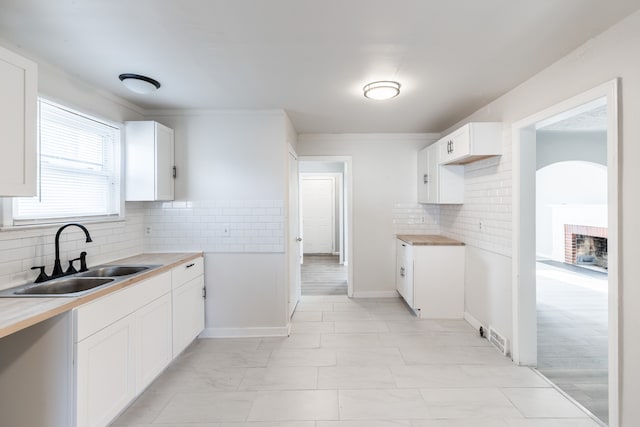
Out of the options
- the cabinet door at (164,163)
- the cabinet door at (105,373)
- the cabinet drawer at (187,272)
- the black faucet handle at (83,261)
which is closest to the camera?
the cabinet door at (105,373)

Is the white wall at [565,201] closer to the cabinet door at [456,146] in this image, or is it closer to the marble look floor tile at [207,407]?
the cabinet door at [456,146]

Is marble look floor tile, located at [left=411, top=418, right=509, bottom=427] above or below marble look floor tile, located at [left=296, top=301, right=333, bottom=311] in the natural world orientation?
below

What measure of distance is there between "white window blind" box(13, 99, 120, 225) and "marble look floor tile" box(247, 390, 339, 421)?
197 cm

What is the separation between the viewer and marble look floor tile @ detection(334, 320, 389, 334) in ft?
10.5

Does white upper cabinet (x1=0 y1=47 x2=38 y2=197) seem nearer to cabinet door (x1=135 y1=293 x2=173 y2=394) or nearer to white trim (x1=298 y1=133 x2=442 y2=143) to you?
cabinet door (x1=135 y1=293 x2=173 y2=394)

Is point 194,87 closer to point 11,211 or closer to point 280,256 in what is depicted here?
point 11,211

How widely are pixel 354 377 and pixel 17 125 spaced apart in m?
2.65

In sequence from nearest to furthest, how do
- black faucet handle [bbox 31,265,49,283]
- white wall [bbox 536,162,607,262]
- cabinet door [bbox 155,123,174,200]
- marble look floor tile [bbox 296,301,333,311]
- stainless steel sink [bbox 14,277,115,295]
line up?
stainless steel sink [bbox 14,277,115,295]
black faucet handle [bbox 31,265,49,283]
cabinet door [bbox 155,123,174,200]
marble look floor tile [bbox 296,301,333,311]
white wall [bbox 536,162,607,262]

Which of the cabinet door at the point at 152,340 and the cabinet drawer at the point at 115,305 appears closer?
the cabinet drawer at the point at 115,305

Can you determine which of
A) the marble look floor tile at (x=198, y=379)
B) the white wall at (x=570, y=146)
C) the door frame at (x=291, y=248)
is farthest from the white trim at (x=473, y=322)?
the white wall at (x=570, y=146)

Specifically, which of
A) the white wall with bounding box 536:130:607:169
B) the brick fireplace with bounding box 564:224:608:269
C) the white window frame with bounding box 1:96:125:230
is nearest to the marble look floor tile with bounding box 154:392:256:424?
the white window frame with bounding box 1:96:125:230

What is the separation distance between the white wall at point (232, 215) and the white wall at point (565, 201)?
6510 mm

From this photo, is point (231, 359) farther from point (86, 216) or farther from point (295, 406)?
point (86, 216)

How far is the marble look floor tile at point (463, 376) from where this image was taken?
7.43 feet
